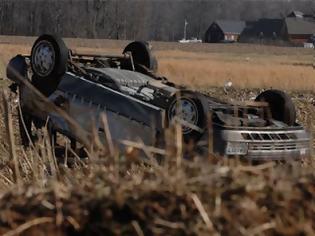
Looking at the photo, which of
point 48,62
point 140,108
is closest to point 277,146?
point 140,108

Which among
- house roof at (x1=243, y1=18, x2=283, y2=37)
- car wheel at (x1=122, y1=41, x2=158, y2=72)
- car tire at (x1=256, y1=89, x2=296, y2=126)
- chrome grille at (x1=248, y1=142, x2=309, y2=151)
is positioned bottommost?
house roof at (x1=243, y1=18, x2=283, y2=37)

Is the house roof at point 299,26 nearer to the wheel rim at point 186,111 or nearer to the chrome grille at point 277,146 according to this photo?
the chrome grille at point 277,146

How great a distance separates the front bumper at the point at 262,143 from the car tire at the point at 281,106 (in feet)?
1.98

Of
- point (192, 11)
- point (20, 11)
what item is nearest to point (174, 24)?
point (192, 11)

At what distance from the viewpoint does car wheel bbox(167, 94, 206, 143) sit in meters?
7.83

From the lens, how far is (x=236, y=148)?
805 cm

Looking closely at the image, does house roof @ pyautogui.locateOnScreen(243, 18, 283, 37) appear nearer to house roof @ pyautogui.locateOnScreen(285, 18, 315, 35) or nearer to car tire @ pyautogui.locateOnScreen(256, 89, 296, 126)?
house roof @ pyautogui.locateOnScreen(285, 18, 315, 35)

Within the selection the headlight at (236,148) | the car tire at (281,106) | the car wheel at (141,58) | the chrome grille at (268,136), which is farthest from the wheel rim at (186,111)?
the car wheel at (141,58)

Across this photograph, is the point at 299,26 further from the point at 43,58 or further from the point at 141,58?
the point at 43,58

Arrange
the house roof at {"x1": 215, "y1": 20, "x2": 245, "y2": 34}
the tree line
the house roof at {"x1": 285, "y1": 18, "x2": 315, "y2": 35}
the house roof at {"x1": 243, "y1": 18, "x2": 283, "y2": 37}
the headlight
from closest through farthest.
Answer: the headlight, the tree line, the house roof at {"x1": 285, "y1": 18, "x2": 315, "y2": 35}, the house roof at {"x1": 243, "y1": 18, "x2": 283, "y2": 37}, the house roof at {"x1": 215, "y1": 20, "x2": 245, "y2": 34}

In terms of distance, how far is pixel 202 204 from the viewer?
9.89 ft

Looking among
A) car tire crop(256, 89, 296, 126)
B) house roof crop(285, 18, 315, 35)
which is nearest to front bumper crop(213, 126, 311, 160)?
car tire crop(256, 89, 296, 126)

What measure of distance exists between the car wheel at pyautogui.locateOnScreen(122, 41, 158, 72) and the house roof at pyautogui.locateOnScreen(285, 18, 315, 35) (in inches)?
4801

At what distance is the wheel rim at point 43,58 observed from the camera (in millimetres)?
9461
